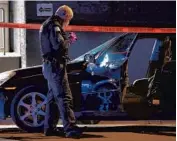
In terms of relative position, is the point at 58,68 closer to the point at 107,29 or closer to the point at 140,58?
the point at 107,29

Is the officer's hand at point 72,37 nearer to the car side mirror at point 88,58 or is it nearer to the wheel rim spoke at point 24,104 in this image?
the car side mirror at point 88,58

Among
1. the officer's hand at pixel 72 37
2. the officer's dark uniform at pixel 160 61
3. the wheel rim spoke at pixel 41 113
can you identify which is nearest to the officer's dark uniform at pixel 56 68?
the wheel rim spoke at pixel 41 113

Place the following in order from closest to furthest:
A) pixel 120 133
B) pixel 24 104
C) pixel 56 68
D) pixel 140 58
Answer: pixel 56 68 < pixel 24 104 < pixel 140 58 < pixel 120 133

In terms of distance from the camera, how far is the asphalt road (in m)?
7.05

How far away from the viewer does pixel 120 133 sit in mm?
7496

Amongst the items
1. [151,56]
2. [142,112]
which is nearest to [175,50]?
[151,56]

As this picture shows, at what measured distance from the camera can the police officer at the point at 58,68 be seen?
693 centimetres

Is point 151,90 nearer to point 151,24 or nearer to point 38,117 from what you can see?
point 151,24

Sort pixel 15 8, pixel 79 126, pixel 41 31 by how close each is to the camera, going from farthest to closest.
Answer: pixel 15 8
pixel 79 126
pixel 41 31

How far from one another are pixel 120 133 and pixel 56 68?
1.46m

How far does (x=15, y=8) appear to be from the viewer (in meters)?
8.18

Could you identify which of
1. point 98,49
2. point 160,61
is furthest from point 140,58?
point 98,49

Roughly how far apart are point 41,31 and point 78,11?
731 mm

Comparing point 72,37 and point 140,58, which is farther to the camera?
point 140,58
